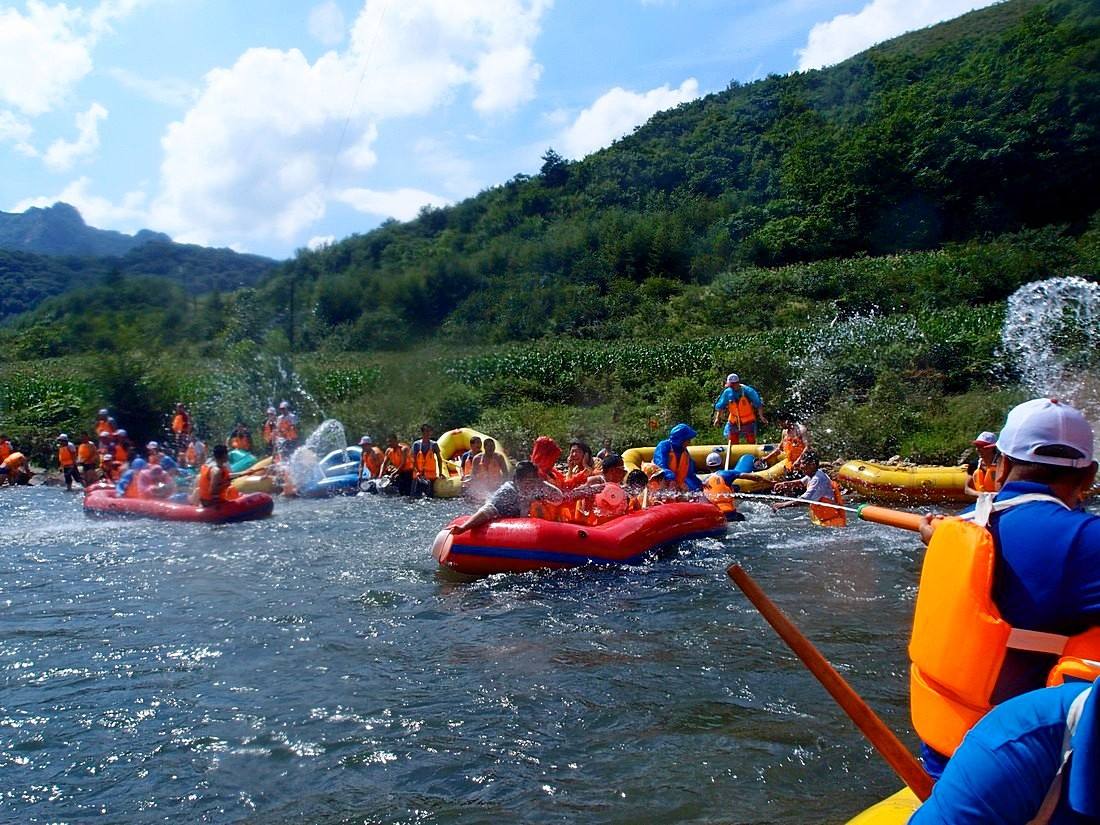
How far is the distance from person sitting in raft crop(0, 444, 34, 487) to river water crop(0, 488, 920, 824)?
35.4ft

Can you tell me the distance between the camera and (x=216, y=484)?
448 inches

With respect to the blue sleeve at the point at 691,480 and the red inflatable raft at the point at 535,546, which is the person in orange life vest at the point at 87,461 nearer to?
the red inflatable raft at the point at 535,546

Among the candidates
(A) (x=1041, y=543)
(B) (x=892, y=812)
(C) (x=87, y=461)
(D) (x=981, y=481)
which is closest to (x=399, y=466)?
(C) (x=87, y=461)

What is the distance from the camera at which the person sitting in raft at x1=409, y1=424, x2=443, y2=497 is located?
14359 mm

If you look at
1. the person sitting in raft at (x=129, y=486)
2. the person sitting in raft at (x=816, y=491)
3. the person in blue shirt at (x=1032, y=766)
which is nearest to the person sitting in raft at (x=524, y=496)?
the person sitting in raft at (x=816, y=491)

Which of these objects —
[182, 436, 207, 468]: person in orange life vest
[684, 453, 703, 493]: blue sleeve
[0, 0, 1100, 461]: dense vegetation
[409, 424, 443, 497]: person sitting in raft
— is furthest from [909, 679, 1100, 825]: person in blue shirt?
[182, 436, 207, 468]: person in orange life vest

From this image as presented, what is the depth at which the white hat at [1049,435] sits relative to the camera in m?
1.99

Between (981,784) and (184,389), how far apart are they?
2180cm

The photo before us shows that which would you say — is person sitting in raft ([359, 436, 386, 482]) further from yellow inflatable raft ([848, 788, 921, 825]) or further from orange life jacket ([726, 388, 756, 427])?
yellow inflatable raft ([848, 788, 921, 825])

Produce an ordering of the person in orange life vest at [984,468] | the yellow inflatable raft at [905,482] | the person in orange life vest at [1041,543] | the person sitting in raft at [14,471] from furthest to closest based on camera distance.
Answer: the person sitting in raft at [14,471] → the yellow inflatable raft at [905,482] → the person in orange life vest at [984,468] → the person in orange life vest at [1041,543]

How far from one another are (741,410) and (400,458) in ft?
16.8

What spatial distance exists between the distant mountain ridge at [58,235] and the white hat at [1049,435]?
21.2 metres

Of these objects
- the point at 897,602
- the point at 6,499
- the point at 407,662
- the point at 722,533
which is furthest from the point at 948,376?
the point at 6,499

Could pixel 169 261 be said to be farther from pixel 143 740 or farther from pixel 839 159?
pixel 839 159
